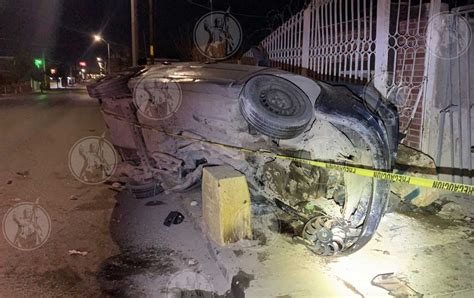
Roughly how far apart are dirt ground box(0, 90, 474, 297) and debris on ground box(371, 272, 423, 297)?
0.04 metres

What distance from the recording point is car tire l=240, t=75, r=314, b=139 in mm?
3852

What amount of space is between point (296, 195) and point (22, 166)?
5.79 meters

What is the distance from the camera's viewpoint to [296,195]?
4.43m

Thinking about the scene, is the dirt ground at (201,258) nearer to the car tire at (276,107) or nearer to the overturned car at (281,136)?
the overturned car at (281,136)

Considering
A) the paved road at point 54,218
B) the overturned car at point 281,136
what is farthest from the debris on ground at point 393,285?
the paved road at point 54,218

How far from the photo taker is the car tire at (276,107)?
3852 millimetres

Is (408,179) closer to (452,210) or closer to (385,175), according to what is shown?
(385,175)

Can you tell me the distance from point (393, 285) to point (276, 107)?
6.02 ft

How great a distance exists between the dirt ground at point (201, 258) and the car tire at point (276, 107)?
3.68 ft

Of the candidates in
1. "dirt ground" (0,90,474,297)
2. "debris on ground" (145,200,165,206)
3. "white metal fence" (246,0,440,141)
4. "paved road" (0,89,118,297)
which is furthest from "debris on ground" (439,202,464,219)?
"paved road" (0,89,118,297)

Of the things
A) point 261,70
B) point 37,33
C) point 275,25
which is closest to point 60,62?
point 37,33

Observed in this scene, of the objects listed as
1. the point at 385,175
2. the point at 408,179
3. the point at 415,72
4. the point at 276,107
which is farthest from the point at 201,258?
the point at 415,72

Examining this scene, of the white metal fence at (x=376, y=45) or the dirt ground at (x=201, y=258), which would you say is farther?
the white metal fence at (x=376, y=45)

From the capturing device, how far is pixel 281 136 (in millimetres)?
3916
